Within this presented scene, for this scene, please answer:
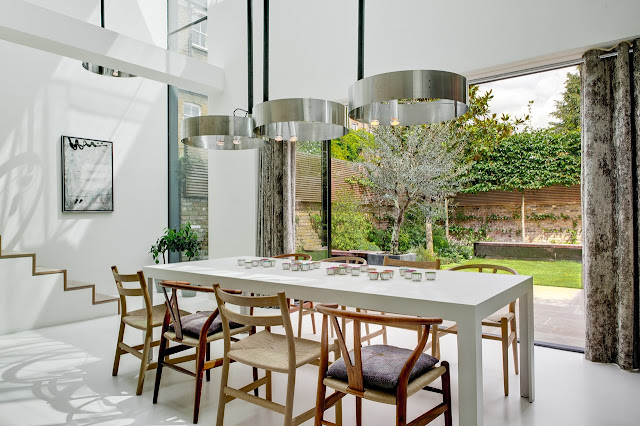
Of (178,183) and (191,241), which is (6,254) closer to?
(191,241)

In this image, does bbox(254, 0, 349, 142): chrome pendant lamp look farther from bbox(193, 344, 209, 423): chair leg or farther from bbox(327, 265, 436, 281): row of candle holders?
bbox(193, 344, 209, 423): chair leg

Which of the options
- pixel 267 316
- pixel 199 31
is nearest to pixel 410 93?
pixel 267 316

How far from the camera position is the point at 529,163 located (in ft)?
17.3

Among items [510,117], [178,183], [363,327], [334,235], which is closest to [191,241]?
[178,183]

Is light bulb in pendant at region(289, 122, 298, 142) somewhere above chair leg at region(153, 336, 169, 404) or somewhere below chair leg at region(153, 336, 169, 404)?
above

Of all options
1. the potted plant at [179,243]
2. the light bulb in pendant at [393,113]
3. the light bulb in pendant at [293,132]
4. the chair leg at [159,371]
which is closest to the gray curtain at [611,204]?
the light bulb in pendant at [393,113]

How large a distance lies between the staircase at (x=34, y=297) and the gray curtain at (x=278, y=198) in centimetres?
218

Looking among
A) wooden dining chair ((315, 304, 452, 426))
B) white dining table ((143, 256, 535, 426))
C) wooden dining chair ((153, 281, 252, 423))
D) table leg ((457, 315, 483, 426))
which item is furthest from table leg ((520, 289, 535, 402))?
wooden dining chair ((153, 281, 252, 423))

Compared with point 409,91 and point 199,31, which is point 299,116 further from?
point 199,31

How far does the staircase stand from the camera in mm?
4457

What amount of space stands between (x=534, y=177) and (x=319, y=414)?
4431 mm

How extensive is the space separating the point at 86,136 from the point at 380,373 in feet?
17.7

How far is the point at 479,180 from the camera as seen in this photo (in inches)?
231

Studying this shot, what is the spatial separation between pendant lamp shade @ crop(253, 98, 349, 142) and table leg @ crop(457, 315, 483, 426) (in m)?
1.36
